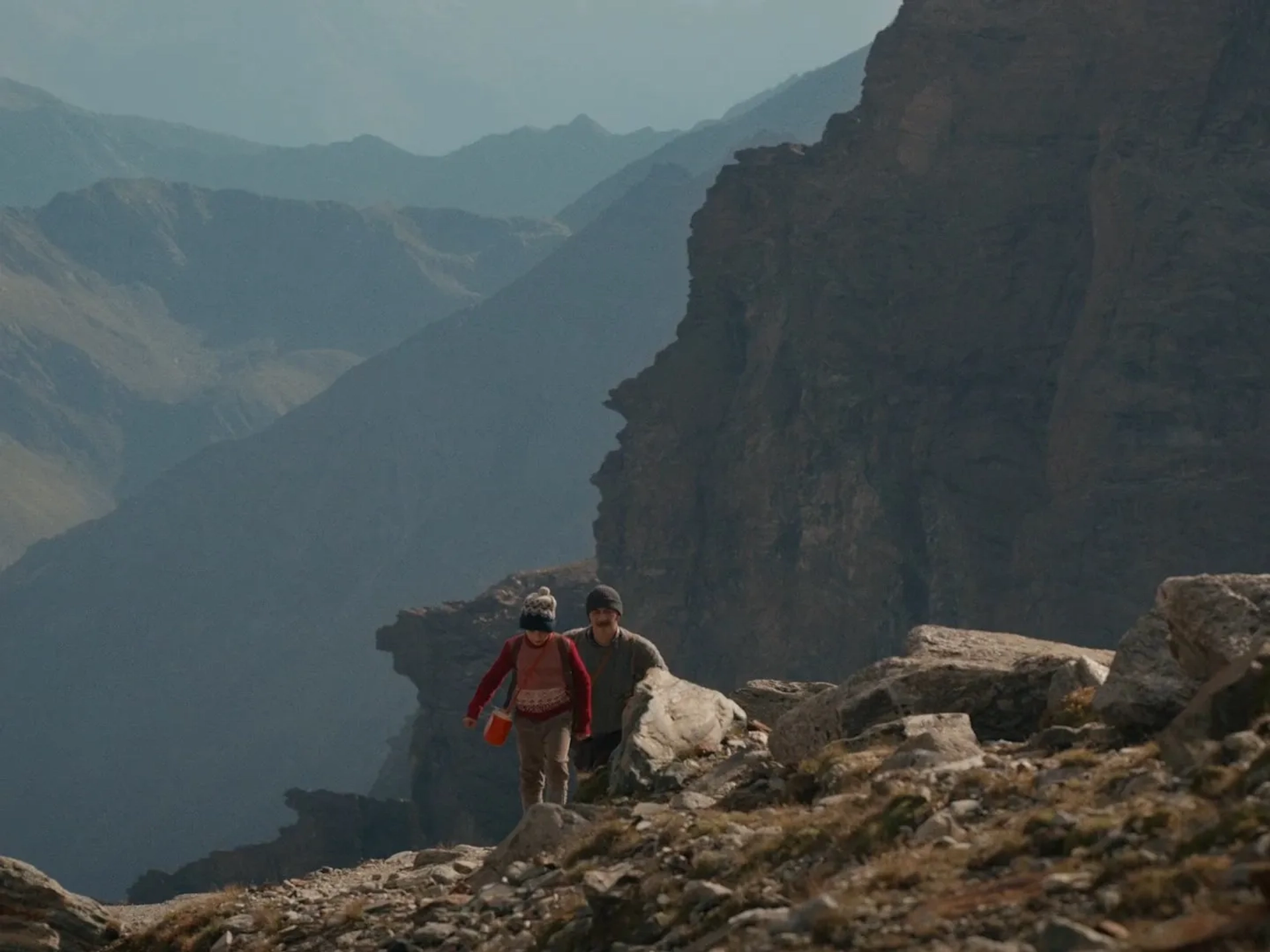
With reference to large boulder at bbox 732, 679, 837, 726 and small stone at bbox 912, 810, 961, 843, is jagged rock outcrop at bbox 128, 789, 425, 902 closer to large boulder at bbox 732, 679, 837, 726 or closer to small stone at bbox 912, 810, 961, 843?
large boulder at bbox 732, 679, 837, 726

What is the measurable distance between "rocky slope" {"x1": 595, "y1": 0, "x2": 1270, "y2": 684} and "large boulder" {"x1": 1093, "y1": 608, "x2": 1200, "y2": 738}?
7940cm

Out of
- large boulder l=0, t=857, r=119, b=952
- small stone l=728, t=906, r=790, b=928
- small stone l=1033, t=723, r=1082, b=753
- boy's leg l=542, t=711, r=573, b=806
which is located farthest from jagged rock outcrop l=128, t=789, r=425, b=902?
small stone l=728, t=906, r=790, b=928

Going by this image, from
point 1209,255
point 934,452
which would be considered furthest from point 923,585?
point 1209,255

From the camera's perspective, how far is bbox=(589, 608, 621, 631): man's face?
56.7 feet

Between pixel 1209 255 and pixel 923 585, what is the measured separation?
25492 millimetres

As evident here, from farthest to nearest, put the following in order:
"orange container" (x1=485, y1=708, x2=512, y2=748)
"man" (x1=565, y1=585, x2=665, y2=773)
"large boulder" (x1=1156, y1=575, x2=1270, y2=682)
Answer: "man" (x1=565, y1=585, x2=665, y2=773)
"orange container" (x1=485, y1=708, x2=512, y2=748)
"large boulder" (x1=1156, y1=575, x2=1270, y2=682)

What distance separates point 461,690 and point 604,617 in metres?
104

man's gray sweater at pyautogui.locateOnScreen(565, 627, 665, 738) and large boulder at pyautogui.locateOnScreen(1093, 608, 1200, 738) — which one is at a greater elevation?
man's gray sweater at pyautogui.locateOnScreen(565, 627, 665, 738)

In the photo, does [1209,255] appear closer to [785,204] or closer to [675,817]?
[785,204]

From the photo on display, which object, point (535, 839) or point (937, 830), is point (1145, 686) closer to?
point (937, 830)

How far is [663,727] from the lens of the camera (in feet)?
54.5

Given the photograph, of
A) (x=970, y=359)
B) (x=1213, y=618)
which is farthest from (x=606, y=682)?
(x=970, y=359)

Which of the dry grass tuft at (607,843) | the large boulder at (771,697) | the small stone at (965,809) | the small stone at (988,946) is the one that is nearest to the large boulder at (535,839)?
the dry grass tuft at (607,843)

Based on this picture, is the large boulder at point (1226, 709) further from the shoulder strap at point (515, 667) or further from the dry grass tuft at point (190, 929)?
the dry grass tuft at point (190, 929)
